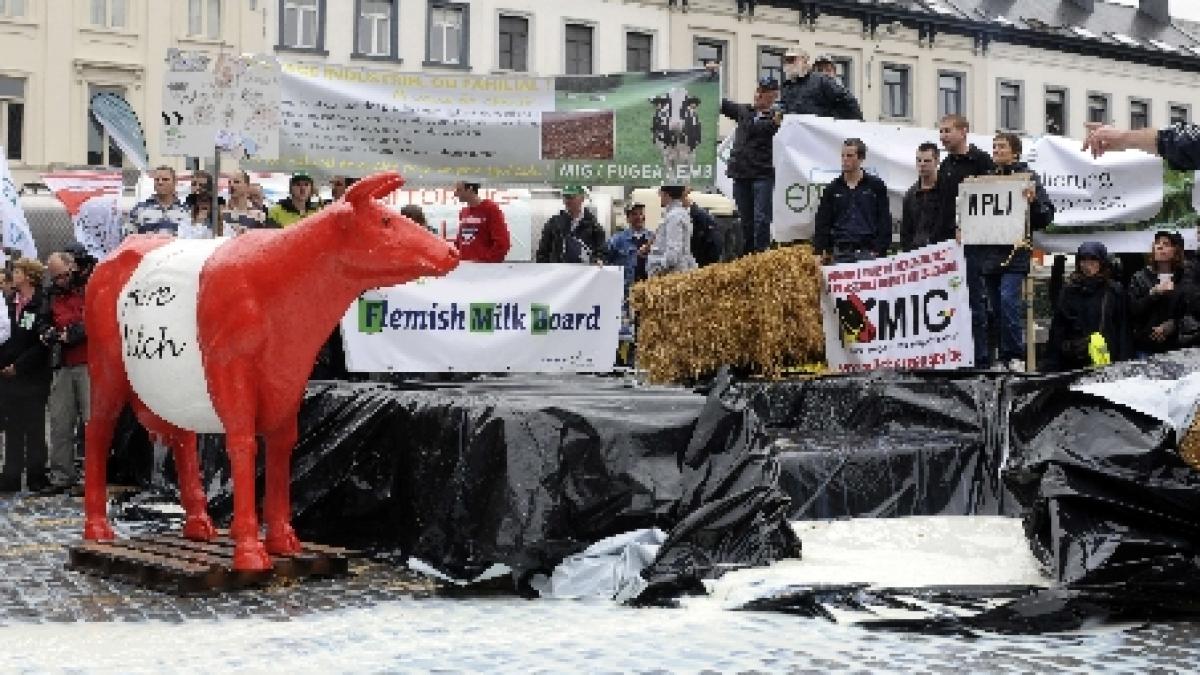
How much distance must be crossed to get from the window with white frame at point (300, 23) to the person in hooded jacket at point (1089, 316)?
3138 centimetres

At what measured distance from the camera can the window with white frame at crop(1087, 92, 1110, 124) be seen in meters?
54.9

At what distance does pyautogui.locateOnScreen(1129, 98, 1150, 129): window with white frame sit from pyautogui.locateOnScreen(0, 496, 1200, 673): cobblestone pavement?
53.2 m

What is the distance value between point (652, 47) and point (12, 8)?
17584 mm

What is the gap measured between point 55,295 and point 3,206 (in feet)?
A: 8.42

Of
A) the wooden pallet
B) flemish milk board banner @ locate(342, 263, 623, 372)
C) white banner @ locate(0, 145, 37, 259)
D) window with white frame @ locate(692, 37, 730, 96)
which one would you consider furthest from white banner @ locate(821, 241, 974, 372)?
window with white frame @ locate(692, 37, 730, 96)

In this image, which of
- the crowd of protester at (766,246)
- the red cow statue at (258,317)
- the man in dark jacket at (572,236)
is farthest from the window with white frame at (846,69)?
the red cow statue at (258,317)

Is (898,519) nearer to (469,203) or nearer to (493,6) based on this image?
(469,203)

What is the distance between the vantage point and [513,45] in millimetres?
43531

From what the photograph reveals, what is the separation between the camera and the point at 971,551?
8.03 m

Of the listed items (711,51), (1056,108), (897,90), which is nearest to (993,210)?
(711,51)

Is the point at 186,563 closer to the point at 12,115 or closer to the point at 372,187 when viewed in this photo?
the point at 372,187

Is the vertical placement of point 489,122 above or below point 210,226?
above

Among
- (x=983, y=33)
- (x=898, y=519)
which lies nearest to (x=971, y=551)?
(x=898, y=519)

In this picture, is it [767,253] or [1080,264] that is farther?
[1080,264]
